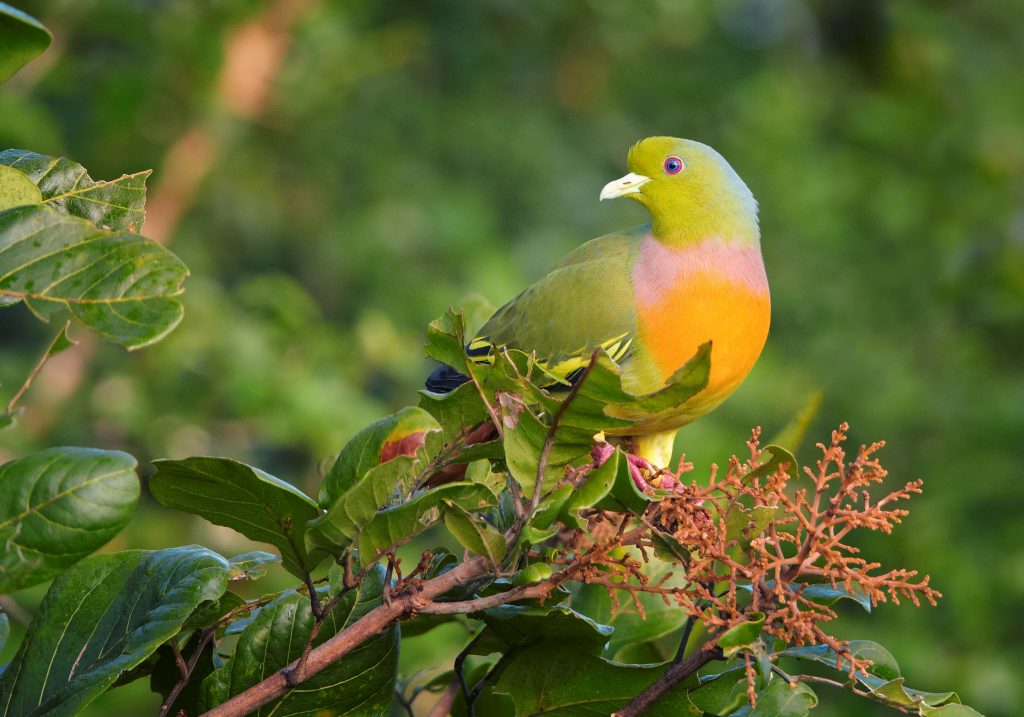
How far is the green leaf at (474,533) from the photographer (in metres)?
1.05

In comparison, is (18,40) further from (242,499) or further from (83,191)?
(242,499)

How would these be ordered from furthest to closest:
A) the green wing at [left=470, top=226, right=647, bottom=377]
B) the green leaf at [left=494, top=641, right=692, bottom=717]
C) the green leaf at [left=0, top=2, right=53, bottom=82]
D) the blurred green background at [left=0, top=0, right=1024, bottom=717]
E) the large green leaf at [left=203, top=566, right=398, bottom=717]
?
the blurred green background at [left=0, top=0, right=1024, bottom=717], the green wing at [left=470, top=226, right=647, bottom=377], the green leaf at [left=494, top=641, right=692, bottom=717], the large green leaf at [left=203, top=566, right=398, bottom=717], the green leaf at [left=0, top=2, right=53, bottom=82]

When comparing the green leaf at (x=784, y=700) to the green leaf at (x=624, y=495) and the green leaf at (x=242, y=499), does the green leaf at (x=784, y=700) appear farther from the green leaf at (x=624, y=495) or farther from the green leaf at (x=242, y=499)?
the green leaf at (x=242, y=499)

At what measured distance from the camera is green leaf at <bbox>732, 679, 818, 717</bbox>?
1132 mm

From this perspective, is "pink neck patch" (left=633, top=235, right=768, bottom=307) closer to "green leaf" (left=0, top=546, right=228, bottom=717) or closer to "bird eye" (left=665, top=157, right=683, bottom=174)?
"bird eye" (left=665, top=157, right=683, bottom=174)

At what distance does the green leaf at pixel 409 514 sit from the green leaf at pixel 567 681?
258mm

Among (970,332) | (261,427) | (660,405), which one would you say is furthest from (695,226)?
(970,332)

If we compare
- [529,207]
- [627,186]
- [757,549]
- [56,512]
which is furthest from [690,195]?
[529,207]

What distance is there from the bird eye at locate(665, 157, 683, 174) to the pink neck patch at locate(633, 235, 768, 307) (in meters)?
0.19

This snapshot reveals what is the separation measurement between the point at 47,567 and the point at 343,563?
287mm

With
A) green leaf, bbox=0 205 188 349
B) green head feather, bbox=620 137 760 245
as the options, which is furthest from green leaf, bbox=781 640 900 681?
green head feather, bbox=620 137 760 245

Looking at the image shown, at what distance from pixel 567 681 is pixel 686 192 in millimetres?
1272

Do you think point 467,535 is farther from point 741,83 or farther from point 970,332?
point 741,83

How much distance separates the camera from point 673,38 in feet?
27.5
